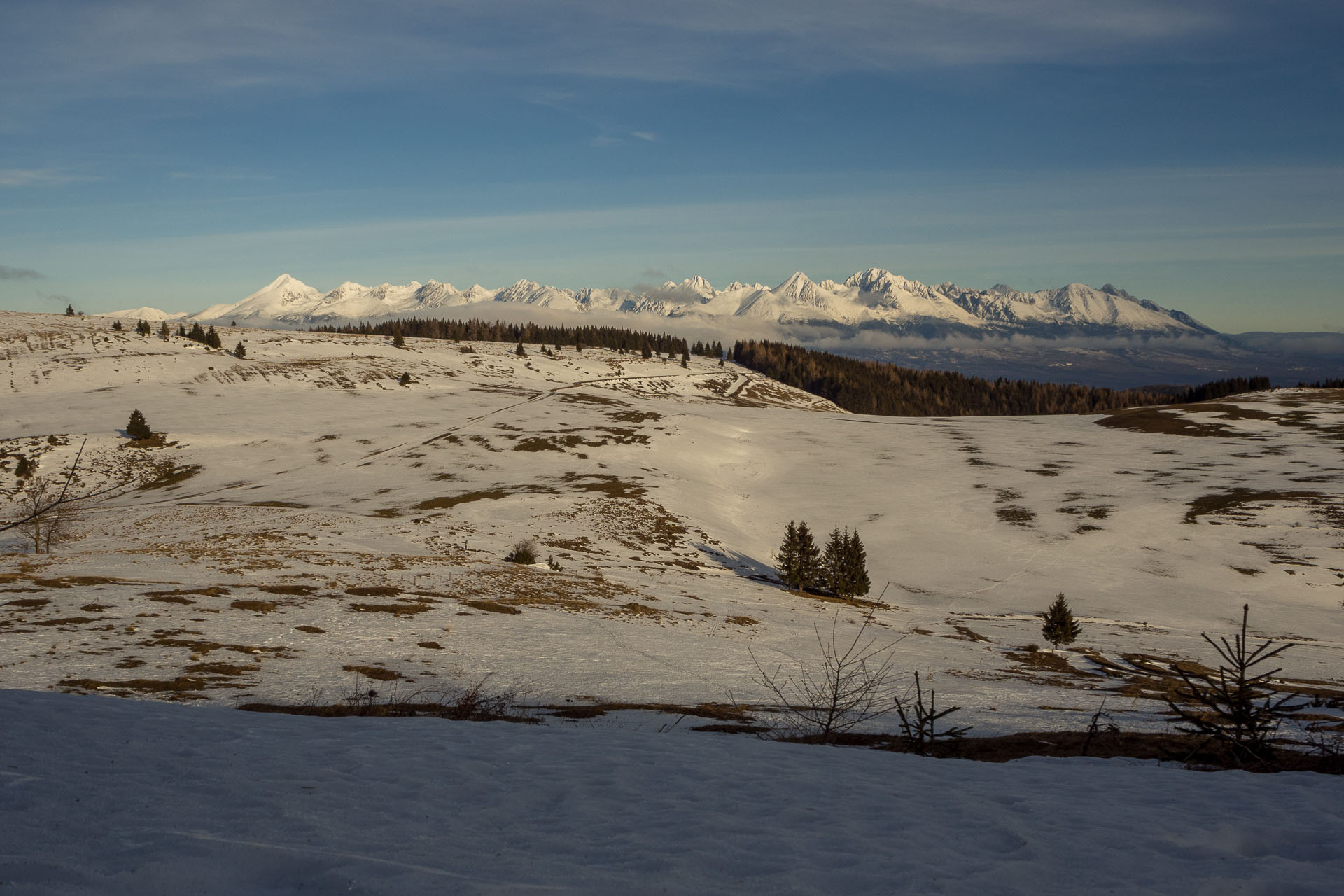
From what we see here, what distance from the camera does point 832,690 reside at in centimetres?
1923

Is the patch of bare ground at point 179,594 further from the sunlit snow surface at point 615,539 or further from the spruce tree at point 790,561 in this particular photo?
the spruce tree at point 790,561

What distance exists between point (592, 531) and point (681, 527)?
293 inches

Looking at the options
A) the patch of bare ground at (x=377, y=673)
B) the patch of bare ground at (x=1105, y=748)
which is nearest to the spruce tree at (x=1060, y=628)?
the patch of bare ground at (x=1105, y=748)

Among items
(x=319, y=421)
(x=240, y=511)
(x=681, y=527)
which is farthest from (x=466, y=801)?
(x=319, y=421)

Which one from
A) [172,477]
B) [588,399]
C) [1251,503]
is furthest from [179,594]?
[588,399]

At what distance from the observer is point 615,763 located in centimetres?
1162

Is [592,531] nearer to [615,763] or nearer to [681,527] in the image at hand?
[681,527]

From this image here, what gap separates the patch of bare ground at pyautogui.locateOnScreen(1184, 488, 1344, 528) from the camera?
59.4m

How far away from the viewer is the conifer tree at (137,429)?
259 feet

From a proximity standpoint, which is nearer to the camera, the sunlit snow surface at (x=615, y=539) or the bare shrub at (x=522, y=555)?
the sunlit snow surface at (x=615, y=539)

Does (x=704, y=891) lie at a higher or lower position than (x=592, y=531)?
higher

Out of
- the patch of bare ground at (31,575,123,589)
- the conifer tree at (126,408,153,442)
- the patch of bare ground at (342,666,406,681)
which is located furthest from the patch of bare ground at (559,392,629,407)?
the patch of bare ground at (342,666,406,681)

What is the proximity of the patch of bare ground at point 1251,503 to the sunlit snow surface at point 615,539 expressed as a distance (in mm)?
391

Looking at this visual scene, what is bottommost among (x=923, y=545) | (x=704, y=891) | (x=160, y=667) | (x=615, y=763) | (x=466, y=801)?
(x=923, y=545)
